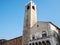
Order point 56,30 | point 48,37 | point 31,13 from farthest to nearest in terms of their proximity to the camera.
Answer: point 31,13, point 56,30, point 48,37

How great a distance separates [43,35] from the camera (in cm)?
2059

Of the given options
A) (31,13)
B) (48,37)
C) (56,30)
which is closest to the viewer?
(48,37)

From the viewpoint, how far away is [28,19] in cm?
2355

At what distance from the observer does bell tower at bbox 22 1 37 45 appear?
22.5 m

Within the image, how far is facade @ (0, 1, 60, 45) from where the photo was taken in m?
19.7

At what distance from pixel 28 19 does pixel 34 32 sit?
121 inches

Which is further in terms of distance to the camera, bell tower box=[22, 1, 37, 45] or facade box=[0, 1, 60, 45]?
bell tower box=[22, 1, 37, 45]

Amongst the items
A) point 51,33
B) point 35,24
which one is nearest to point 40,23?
point 35,24

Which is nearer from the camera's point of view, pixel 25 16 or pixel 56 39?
pixel 56 39

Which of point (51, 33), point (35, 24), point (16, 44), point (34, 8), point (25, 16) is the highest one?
point (34, 8)

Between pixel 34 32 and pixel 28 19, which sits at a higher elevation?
pixel 28 19

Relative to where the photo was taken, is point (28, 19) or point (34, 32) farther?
point (28, 19)

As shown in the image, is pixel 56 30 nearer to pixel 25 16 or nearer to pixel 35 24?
pixel 35 24

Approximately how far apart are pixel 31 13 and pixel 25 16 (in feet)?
4.31
